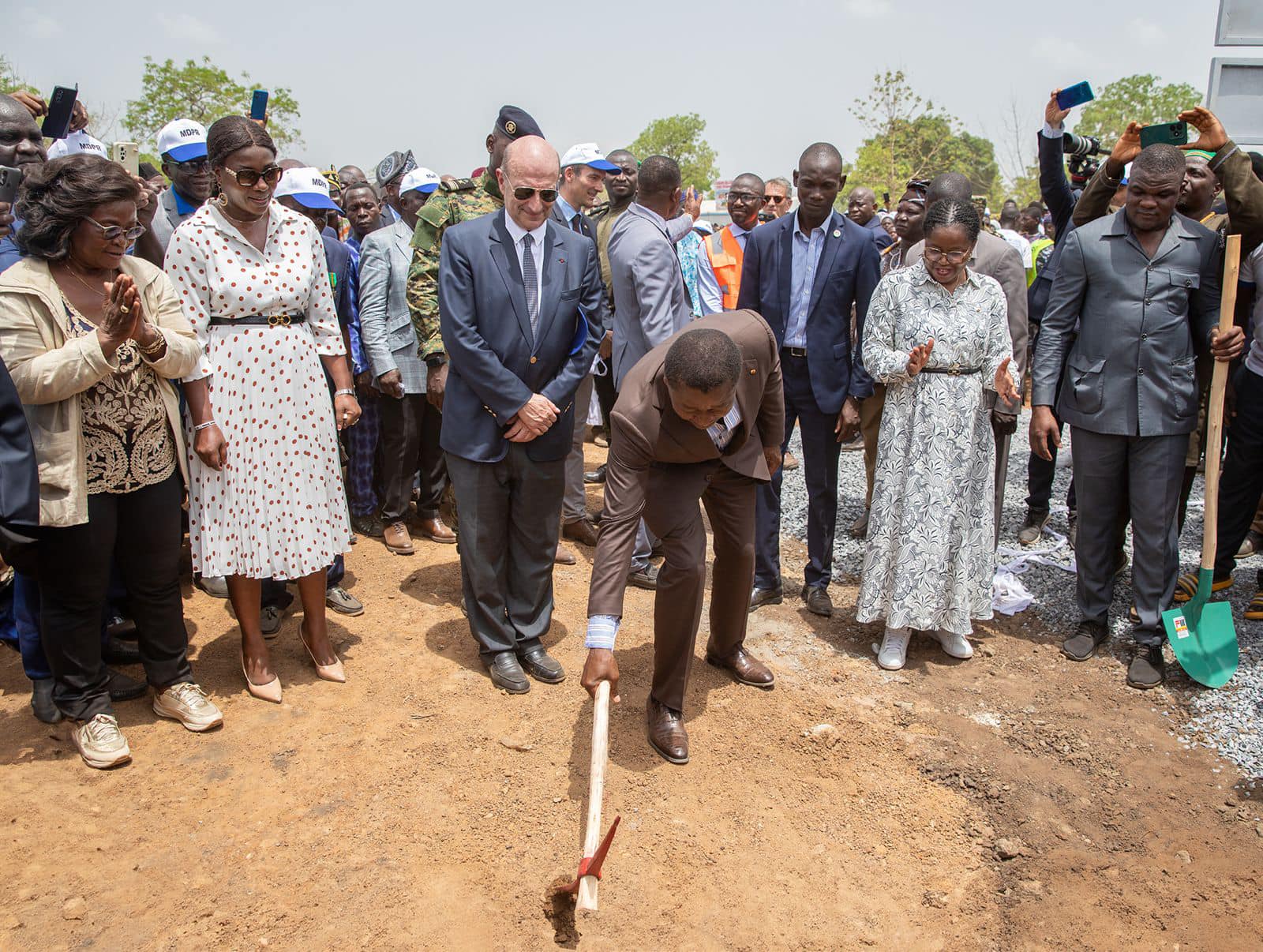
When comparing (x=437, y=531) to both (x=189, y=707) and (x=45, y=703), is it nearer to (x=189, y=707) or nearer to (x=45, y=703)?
(x=189, y=707)

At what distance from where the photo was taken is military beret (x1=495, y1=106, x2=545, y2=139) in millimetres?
4609

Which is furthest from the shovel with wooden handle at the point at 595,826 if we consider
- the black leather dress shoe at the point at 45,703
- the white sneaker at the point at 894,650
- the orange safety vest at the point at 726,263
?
the orange safety vest at the point at 726,263

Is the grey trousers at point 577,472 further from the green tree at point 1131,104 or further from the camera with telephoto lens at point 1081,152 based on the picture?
the green tree at point 1131,104

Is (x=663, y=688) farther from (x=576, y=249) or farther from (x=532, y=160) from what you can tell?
(x=532, y=160)

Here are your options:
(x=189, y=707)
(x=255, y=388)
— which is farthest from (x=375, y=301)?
(x=189, y=707)

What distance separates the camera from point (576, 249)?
156 inches

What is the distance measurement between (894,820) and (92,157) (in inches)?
141

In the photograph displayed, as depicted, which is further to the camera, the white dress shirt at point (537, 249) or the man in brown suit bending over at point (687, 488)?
the white dress shirt at point (537, 249)

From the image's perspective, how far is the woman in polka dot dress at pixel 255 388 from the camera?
3.45 m

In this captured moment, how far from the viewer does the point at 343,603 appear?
4.60 metres

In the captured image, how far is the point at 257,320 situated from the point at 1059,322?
11.7 ft

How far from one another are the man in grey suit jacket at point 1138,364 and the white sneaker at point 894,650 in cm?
80

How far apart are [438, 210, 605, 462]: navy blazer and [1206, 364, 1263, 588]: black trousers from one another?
10.5 ft

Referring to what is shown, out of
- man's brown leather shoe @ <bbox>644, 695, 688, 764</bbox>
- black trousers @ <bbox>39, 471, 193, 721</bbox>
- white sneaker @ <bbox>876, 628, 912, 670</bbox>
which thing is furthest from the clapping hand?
black trousers @ <bbox>39, 471, 193, 721</bbox>
